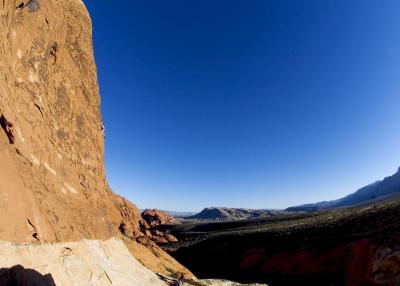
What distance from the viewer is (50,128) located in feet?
45.6

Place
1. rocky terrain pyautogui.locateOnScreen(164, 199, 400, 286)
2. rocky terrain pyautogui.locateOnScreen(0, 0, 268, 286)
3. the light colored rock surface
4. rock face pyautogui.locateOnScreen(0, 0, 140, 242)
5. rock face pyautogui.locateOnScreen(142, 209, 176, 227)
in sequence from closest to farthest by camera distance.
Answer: the light colored rock surface < rocky terrain pyautogui.locateOnScreen(0, 0, 268, 286) < rock face pyautogui.locateOnScreen(0, 0, 140, 242) < rocky terrain pyautogui.locateOnScreen(164, 199, 400, 286) < rock face pyautogui.locateOnScreen(142, 209, 176, 227)

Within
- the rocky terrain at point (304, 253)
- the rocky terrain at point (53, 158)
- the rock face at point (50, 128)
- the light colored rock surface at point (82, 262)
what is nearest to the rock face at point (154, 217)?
the rocky terrain at point (304, 253)

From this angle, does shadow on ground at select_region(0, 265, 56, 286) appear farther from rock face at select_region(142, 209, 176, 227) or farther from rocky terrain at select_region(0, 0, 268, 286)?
rock face at select_region(142, 209, 176, 227)

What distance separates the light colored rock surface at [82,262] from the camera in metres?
9.58

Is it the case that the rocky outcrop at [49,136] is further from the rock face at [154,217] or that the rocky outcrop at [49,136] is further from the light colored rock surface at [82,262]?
the rock face at [154,217]

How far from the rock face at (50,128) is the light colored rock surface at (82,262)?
0.39 meters

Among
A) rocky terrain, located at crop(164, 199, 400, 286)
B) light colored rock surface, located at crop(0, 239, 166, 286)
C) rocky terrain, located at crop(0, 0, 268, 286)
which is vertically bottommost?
rocky terrain, located at crop(164, 199, 400, 286)

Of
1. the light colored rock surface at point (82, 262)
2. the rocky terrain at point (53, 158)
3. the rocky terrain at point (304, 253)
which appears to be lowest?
the rocky terrain at point (304, 253)

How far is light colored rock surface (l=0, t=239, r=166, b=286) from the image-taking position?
9.58m

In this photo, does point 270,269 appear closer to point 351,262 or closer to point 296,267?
point 296,267

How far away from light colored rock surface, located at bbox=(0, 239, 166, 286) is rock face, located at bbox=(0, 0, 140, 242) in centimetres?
39

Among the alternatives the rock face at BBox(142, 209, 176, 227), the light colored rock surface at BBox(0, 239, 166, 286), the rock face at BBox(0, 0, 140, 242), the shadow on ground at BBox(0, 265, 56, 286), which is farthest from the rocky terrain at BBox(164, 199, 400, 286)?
the rock face at BBox(142, 209, 176, 227)

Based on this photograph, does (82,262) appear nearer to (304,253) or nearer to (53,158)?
(53,158)

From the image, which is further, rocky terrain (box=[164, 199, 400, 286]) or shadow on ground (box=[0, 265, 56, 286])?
rocky terrain (box=[164, 199, 400, 286])
